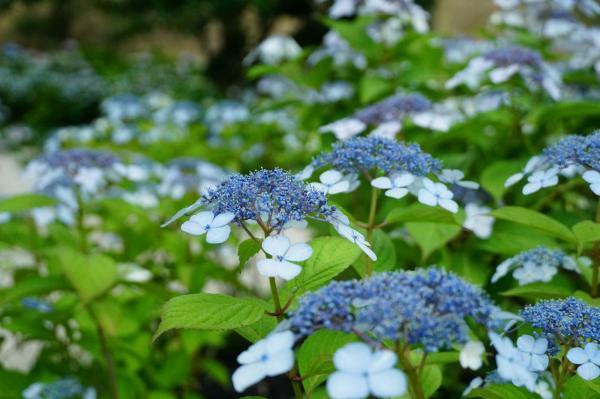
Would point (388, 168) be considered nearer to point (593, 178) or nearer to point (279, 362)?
point (593, 178)

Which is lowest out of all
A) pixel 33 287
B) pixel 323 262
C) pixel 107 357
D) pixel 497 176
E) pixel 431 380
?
pixel 107 357

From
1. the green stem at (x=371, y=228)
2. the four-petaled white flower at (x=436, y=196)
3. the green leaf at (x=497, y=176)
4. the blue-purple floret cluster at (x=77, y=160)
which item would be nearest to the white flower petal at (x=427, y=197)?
the four-petaled white flower at (x=436, y=196)

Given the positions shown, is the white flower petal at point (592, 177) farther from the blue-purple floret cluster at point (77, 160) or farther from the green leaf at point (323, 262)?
the blue-purple floret cluster at point (77, 160)

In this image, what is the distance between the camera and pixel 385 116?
1.93 metres

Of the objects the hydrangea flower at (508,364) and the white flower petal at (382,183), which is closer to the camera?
the hydrangea flower at (508,364)

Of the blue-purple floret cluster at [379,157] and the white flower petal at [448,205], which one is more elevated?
the blue-purple floret cluster at [379,157]

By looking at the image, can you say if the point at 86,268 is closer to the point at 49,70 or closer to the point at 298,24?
the point at 298,24

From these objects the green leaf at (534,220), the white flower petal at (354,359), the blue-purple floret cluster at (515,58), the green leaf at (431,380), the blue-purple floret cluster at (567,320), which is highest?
the white flower petal at (354,359)

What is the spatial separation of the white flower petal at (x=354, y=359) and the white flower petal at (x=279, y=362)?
2.5 inches

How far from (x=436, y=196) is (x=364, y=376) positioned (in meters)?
0.59

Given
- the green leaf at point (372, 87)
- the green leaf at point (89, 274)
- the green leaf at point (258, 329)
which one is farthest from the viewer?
the green leaf at point (372, 87)

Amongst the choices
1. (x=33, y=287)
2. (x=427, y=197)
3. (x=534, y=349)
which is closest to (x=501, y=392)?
(x=534, y=349)

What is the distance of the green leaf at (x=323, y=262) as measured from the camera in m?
1.10

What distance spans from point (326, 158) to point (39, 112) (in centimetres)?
965
